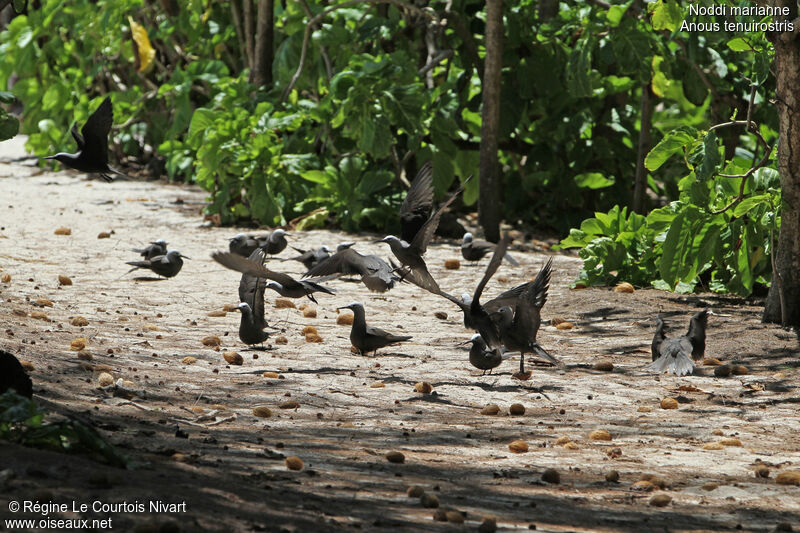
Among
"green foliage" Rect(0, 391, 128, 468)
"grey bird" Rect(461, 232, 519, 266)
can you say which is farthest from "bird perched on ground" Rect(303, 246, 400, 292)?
"green foliage" Rect(0, 391, 128, 468)

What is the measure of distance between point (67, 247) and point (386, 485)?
18.8 feet

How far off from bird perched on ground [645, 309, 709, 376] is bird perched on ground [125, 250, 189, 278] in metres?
3.35

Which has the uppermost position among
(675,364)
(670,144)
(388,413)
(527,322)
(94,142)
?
(670,144)

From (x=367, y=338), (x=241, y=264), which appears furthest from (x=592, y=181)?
(x=241, y=264)

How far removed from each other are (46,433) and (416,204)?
3588 mm

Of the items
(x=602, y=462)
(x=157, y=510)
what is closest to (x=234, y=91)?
(x=602, y=462)

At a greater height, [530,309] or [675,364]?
[530,309]

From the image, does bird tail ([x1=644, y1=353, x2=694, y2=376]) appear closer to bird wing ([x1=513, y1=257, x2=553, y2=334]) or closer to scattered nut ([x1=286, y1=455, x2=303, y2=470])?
bird wing ([x1=513, y1=257, x2=553, y2=334])

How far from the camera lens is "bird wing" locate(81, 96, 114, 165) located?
6277 mm

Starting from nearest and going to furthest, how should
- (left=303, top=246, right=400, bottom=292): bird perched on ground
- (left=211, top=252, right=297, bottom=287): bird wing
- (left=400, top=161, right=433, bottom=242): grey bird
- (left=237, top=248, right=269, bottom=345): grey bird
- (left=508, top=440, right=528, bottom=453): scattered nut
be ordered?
(left=508, top=440, right=528, bottom=453): scattered nut
(left=211, top=252, right=297, bottom=287): bird wing
(left=237, top=248, right=269, bottom=345): grey bird
(left=303, top=246, right=400, bottom=292): bird perched on ground
(left=400, top=161, right=433, bottom=242): grey bird

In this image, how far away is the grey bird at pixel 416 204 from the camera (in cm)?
635

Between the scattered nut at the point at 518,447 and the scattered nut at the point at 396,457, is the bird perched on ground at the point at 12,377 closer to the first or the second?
the scattered nut at the point at 396,457

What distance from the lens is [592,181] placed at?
31.5 ft

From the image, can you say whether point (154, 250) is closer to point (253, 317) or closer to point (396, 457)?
point (253, 317)
